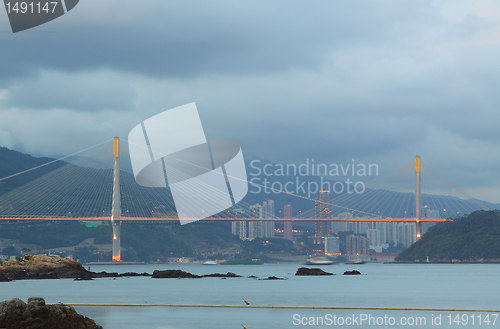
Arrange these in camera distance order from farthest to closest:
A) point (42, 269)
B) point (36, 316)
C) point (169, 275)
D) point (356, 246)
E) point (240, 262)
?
point (356, 246), point (240, 262), point (169, 275), point (42, 269), point (36, 316)

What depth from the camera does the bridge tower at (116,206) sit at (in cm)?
7650

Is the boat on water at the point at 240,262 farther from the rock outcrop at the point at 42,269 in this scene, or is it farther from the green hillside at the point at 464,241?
the rock outcrop at the point at 42,269

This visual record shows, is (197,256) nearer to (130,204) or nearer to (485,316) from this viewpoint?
(130,204)

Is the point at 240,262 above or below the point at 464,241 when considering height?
below

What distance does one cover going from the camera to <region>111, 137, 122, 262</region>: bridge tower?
76.5m

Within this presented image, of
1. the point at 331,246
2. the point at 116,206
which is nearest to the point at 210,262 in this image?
the point at 331,246

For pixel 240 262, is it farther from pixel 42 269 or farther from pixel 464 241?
pixel 42 269

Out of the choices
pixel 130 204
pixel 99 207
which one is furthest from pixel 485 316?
pixel 130 204

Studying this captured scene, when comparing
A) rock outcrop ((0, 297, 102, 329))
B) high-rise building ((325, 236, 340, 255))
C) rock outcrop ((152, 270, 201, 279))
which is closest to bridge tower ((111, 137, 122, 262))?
rock outcrop ((152, 270, 201, 279))

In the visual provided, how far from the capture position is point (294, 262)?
13600 cm

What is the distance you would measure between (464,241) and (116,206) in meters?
70.3

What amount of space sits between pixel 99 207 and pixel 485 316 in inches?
2877

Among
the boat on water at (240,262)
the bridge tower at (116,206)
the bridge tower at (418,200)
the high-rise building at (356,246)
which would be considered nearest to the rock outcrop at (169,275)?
the bridge tower at (116,206)

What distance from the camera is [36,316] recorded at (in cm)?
1498
